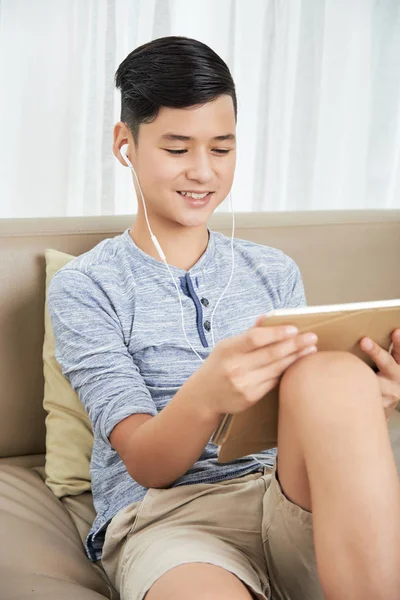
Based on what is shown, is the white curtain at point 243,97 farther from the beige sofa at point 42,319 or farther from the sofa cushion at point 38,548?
the sofa cushion at point 38,548

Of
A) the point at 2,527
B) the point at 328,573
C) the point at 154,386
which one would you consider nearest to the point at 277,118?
the point at 154,386

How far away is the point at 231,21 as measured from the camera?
2.37 metres

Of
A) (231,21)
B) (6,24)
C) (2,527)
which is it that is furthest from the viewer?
(231,21)

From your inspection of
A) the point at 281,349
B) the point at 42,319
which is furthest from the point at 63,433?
the point at 281,349

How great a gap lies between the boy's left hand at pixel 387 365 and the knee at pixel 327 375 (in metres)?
0.05

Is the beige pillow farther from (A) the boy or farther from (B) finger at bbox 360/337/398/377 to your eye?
(B) finger at bbox 360/337/398/377

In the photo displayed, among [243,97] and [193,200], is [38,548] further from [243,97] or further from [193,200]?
[243,97]

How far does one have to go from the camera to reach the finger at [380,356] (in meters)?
1.11

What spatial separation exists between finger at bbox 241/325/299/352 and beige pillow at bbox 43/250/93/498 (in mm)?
586

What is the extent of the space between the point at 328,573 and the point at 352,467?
0.12m

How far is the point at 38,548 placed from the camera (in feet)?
4.11

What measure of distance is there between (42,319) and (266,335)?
68cm

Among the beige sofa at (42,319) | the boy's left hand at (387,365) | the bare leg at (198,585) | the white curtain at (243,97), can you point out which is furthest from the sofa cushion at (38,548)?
the white curtain at (243,97)

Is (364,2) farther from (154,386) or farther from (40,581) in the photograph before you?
(40,581)
